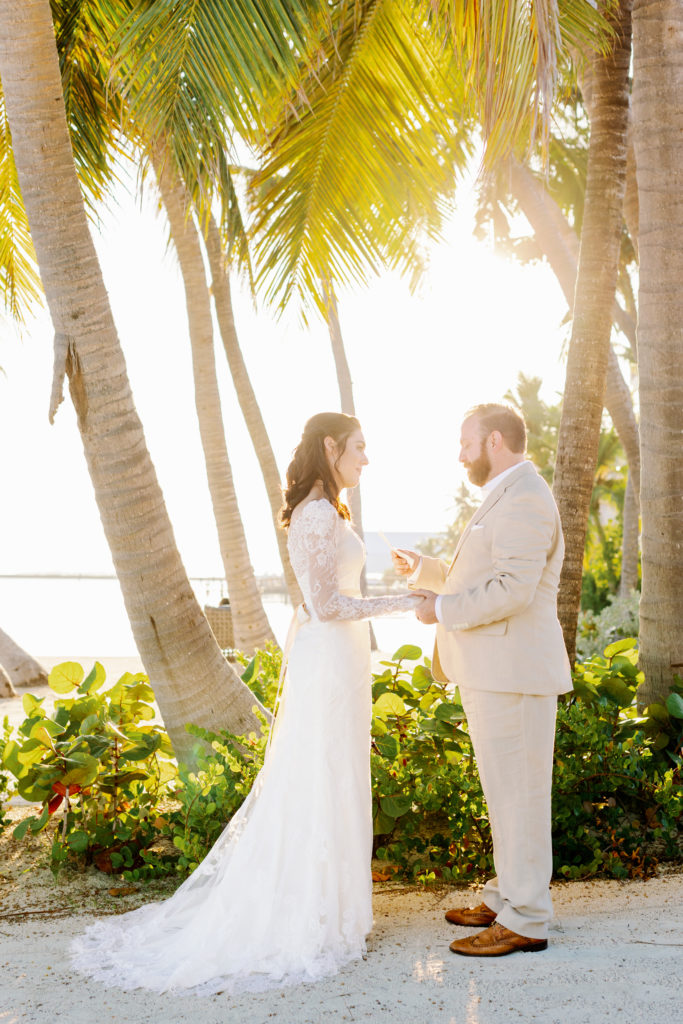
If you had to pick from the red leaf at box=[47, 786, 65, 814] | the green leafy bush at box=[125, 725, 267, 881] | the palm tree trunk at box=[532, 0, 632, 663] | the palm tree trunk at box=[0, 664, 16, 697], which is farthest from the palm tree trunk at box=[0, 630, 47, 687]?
the palm tree trunk at box=[532, 0, 632, 663]

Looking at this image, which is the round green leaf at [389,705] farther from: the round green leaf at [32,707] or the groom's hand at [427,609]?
the round green leaf at [32,707]

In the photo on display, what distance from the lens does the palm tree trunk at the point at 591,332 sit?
208 inches

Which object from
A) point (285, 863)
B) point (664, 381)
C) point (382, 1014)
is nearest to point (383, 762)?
point (285, 863)

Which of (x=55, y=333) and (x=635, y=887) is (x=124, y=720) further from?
(x=635, y=887)

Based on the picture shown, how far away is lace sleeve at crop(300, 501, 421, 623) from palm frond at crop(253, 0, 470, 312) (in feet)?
11.1

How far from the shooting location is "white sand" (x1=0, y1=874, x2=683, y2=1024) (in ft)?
9.30

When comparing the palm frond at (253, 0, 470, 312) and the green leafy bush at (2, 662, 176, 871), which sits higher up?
the palm frond at (253, 0, 470, 312)

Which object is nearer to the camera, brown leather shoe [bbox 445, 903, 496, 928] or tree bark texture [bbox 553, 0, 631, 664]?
brown leather shoe [bbox 445, 903, 496, 928]

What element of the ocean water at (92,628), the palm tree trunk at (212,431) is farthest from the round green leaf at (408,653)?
the ocean water at (92,628)

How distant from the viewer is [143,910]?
374cm

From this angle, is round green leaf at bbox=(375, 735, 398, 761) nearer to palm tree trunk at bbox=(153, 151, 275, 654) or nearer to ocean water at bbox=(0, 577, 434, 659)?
palm tree trunk at bbox=(153, 151, 275, 654)

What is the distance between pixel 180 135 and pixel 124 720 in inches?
129

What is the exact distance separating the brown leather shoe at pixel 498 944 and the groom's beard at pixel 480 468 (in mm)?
1775

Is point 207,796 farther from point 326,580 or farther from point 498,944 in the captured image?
point 498,944
